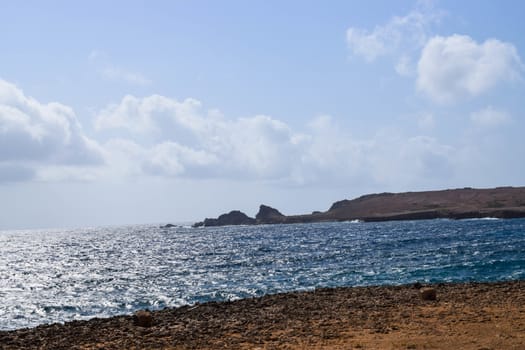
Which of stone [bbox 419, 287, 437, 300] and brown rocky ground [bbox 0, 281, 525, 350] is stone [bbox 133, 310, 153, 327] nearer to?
brown rocky ground [bbox 0, 281, 525, 350]

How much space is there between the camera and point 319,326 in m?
16.4

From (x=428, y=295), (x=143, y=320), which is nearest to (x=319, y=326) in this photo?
(x=143, y=320)

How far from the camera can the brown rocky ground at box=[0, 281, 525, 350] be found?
14367mm

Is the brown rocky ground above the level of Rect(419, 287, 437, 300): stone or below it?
below

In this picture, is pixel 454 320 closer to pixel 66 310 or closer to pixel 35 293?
pixel 66 310

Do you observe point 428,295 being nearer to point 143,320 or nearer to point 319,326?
point 319,326

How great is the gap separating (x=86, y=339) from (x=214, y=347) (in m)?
4.23

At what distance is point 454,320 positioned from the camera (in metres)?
16.5

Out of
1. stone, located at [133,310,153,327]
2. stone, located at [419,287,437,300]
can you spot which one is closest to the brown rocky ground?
stone, located at [133,310,153,327]

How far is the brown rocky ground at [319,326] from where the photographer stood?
47.1 feet

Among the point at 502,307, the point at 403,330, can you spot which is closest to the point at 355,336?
the point at 403,330

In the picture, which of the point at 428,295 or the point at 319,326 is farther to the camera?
the point at 428,295

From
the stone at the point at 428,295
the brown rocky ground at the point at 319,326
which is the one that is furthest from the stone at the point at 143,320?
the stone at the point at 428,295

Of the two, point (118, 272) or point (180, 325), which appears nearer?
point (180, 325)
